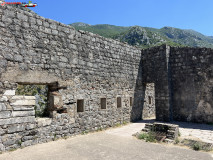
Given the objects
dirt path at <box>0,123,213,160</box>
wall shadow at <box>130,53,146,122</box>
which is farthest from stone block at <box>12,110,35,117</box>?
wall shadow at <box>130,53,146,122</box>

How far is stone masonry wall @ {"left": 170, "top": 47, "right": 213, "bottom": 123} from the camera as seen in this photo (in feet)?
30.1

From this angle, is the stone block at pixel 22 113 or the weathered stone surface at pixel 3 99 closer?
the weathered stone surface at pixel 3 99

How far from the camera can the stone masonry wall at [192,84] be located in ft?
30.1

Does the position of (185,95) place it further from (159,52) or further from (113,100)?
(113,100)

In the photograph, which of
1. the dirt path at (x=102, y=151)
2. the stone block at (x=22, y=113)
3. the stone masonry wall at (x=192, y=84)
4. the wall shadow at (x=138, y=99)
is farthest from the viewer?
the wall shadow at (x=138, y=99)

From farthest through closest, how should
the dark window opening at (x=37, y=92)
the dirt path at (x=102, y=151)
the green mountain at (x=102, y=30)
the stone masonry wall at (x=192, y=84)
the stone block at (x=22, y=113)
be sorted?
the green mountain at (x=102, y=30), the dark window opening at (x=37, y=92), the stone masonry wall at (x=192, y=84), the stone block at (x=22, y=113), the dirt path at (x=102, y=151)

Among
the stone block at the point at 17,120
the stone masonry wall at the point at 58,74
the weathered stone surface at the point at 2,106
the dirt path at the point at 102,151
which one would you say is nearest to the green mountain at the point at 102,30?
the stone masonry wall at the point at 58,74

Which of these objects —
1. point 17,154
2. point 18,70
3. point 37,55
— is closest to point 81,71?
point 37,55

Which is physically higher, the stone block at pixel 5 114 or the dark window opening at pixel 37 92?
the dark window opening at pixel 37 92

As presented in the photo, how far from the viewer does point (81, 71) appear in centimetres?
744

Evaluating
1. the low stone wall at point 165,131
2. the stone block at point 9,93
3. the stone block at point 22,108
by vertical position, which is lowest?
the low stone wall at point 165,131

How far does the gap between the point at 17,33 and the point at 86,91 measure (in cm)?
349

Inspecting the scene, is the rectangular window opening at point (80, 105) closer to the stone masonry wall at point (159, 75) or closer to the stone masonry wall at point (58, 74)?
the stone masonry wall at point (58, 74)

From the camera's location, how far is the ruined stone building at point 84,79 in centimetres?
532
